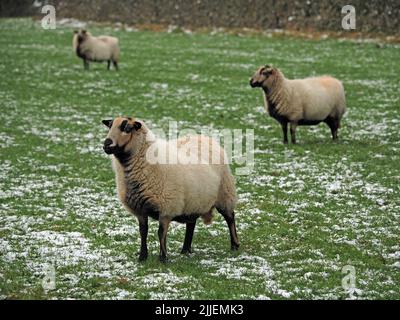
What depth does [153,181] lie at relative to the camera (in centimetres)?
854

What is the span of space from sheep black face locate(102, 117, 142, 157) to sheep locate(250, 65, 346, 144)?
801 cm

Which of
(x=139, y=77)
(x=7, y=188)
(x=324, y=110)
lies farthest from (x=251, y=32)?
(x=7, y=188)

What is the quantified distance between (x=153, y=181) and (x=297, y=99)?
8056 millimetres

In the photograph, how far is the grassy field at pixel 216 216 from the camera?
804 centimetres

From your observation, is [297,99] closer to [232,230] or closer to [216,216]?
[216,216]

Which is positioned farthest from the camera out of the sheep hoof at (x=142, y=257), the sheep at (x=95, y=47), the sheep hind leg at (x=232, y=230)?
the sheep at (x=95, y=47)

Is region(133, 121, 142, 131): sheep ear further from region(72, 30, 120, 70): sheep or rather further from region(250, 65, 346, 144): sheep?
region(72, 30, 120, 70): sheep

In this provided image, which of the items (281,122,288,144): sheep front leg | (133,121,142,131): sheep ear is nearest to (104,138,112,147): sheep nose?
(133,121,142,131): sheep ear

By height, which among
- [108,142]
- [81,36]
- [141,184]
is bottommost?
[141,184]

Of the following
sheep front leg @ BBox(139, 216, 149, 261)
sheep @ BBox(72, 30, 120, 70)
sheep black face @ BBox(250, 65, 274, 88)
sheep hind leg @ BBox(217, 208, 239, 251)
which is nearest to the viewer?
sheep front leg @ BBox(139, 216, 149, 261)

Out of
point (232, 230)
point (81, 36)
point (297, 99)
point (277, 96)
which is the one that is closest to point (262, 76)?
point (277, 96)

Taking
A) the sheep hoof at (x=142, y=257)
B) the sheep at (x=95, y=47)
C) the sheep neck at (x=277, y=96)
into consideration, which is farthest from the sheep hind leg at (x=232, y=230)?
the sheep at (x=95, y=47)

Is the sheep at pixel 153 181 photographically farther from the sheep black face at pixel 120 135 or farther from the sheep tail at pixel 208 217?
the sheep tail at pixel 208 217

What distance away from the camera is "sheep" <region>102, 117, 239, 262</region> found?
8430 mm
